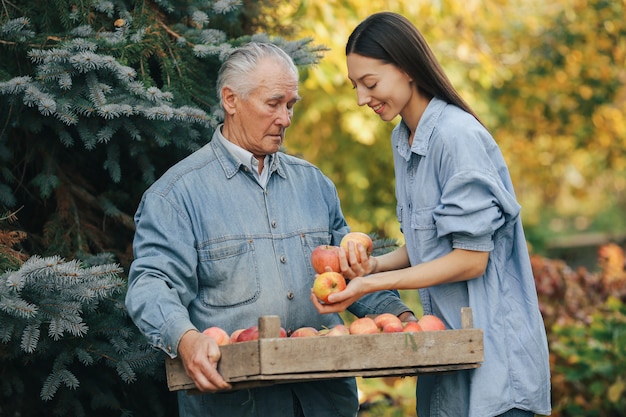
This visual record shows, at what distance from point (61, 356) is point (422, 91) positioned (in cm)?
174

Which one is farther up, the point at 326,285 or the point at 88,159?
the point at 88,159

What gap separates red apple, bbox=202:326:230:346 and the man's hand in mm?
81

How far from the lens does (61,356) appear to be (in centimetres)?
357

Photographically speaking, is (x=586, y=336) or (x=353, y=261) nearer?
(x=353, y=261)

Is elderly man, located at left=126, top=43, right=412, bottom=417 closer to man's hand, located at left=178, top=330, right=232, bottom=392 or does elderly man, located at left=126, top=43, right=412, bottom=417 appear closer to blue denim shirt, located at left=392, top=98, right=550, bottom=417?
man's hand, located at left=178, top=330, right=232, bottom=392

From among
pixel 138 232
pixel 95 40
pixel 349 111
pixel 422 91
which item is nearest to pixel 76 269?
pixel 138 232

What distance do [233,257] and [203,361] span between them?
1.97 ft

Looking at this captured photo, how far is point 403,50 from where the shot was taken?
120 inches

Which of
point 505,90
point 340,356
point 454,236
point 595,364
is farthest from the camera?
point 505,90

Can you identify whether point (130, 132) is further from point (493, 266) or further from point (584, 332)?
point (584, 332)

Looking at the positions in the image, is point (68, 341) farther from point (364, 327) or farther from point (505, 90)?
point (505, 90)

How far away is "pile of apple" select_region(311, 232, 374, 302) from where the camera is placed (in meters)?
3.01

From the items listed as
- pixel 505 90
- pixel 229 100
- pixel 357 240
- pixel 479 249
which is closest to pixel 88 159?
pixel 229 100

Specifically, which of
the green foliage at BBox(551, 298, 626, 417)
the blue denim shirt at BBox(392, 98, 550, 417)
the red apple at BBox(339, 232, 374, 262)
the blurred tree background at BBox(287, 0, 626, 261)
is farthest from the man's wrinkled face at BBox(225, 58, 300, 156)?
the green foliage at BBox(551, 298, 626, 417)
